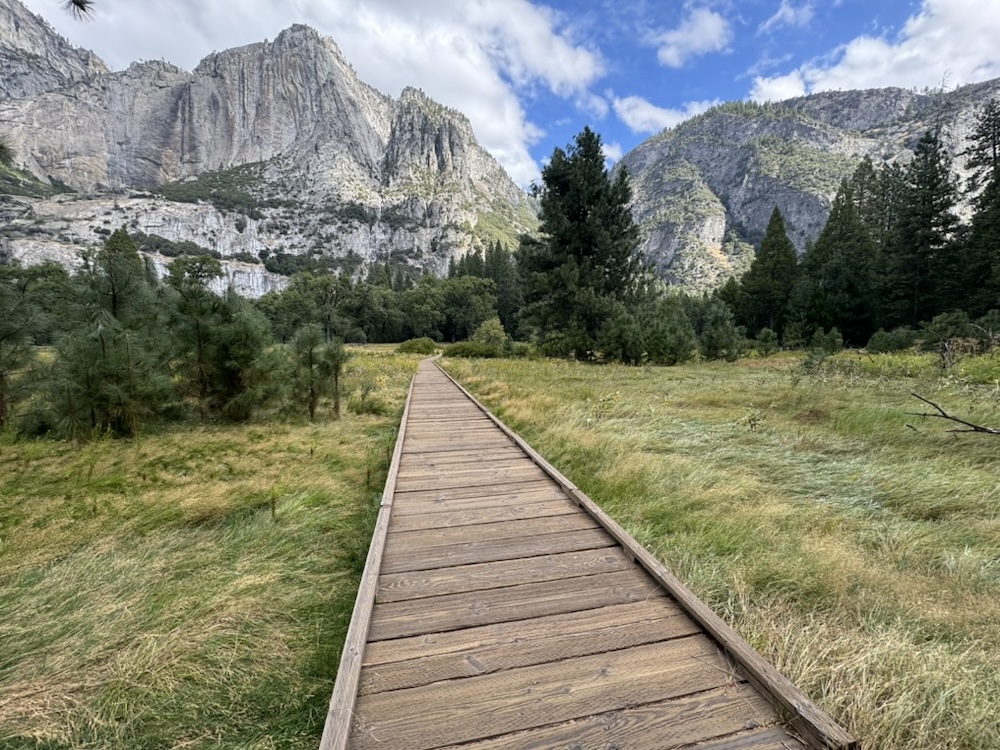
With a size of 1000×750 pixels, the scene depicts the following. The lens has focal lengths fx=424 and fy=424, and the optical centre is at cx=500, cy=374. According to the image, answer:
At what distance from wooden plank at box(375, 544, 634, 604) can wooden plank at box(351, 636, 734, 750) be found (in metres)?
0.68

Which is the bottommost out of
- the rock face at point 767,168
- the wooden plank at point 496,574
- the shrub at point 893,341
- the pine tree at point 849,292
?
the wooden plank at point 496,574

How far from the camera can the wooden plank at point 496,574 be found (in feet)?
8.07

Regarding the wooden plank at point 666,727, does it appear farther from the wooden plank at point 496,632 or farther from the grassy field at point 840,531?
the wooden plank at point 496,632

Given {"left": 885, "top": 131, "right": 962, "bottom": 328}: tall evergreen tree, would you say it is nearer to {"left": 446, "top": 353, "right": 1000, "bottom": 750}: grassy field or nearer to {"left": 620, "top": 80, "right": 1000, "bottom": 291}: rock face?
{"left": 446, "top": 353, "right": 1000, "bottom": 750}: grassy field

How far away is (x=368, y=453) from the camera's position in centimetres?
635

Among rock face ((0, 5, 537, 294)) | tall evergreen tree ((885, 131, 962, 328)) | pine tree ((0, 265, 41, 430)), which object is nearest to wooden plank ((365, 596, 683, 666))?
pine tree ((0, 265, 41, 430))

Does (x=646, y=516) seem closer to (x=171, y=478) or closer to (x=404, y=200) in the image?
(x=171, y=478)

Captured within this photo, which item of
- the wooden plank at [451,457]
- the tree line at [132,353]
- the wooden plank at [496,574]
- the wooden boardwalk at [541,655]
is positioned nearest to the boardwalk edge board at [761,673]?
the wooden boardwalk at [541,655]

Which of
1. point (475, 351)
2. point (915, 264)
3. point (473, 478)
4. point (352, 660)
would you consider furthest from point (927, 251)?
point (352, 660)

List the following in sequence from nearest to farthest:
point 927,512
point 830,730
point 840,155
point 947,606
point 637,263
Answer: point 830,730 < point 947,606 < point 927,512 < point 637,263 < point 840,155

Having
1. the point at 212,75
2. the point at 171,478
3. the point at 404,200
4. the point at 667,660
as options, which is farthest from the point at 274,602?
the point at 212,75

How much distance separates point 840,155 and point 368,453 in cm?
20726

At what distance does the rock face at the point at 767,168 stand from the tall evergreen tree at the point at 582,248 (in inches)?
4608

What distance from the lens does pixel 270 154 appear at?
15888 centimetres
